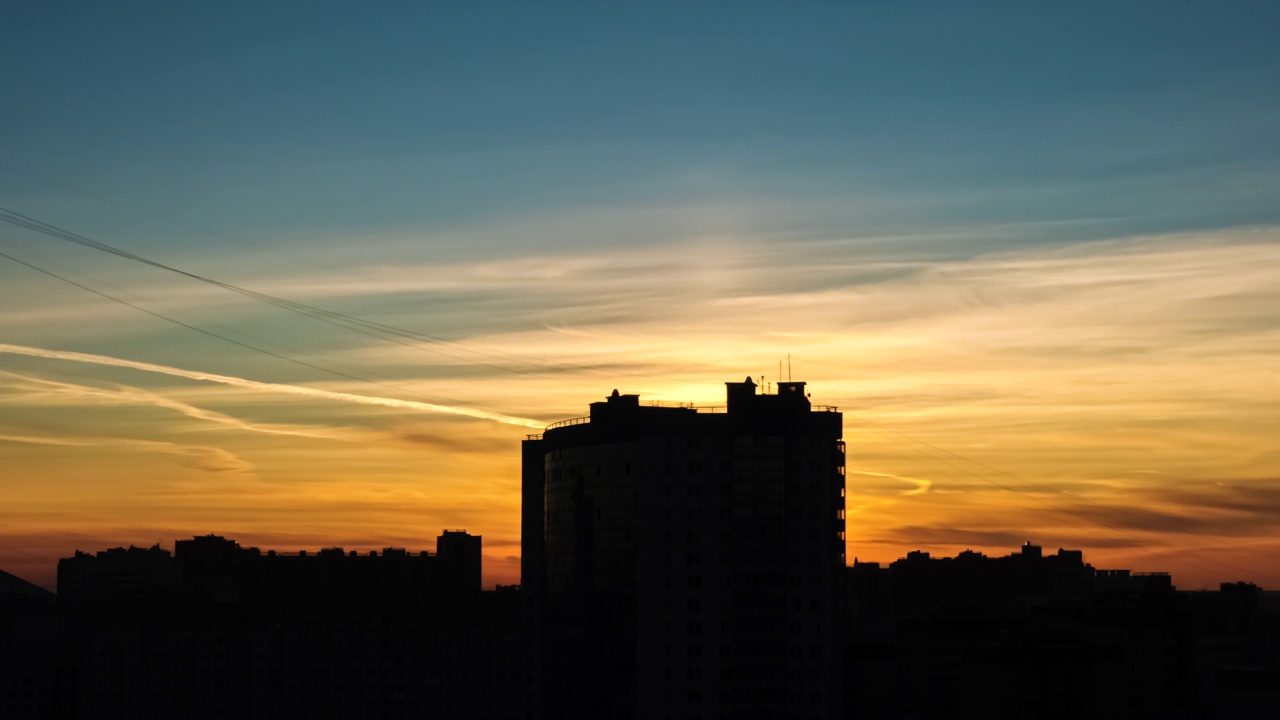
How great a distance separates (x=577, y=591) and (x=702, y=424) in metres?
26.8

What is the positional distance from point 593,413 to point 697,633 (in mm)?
31585

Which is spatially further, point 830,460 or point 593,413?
point 593,413

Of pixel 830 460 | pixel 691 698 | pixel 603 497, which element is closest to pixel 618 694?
pixel 691 698

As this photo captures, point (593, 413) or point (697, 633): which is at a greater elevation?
point (593, 413)

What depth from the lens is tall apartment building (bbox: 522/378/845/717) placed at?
6860 inches

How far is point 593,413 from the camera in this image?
636ft

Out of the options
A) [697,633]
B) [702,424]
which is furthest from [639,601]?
[702,424]

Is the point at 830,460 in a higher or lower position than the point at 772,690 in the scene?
higher

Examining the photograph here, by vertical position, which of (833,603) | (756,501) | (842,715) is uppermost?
(756,501)

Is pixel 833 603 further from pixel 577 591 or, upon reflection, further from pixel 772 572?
pixel 577 591

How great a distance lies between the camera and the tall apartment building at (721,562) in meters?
174

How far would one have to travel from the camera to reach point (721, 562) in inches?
6954

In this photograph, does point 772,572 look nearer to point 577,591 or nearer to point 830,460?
point 830,460

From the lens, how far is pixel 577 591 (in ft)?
628
